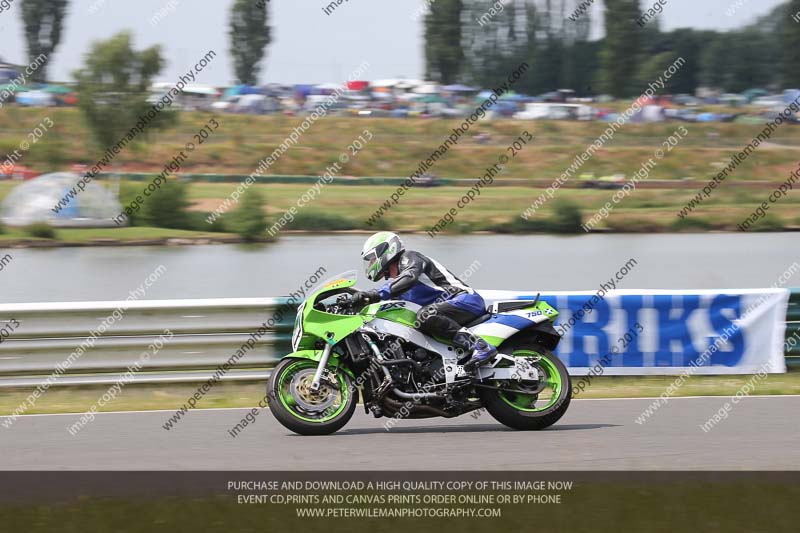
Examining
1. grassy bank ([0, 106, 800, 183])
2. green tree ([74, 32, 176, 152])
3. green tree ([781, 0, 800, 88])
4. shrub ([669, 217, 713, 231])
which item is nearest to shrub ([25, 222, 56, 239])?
grassy bank ([0, 106, 800, 183])

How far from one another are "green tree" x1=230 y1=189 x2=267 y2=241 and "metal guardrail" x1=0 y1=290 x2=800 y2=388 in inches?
860

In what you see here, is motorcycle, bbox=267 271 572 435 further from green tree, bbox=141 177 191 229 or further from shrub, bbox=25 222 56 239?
shrub, bbox=25 222 56 239

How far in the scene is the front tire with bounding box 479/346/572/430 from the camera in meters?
7.79

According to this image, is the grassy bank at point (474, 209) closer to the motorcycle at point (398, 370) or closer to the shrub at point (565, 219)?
the shrub at point (565, 219)

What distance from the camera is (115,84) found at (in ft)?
163

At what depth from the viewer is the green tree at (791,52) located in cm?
6525

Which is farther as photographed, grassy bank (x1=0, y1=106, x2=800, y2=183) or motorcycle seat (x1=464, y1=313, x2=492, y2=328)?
grassy bank (x1=0, y1=106, x2=800, y2=183)

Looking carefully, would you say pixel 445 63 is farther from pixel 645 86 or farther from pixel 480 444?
pixel 480 444

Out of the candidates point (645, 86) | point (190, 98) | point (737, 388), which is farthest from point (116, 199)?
point (645, 86)

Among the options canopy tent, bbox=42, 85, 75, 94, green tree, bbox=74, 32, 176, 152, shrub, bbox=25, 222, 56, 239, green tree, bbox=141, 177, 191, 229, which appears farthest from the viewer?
canopy tent, bbox=42, 85, 75, 94

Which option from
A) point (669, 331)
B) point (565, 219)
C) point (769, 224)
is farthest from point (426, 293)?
point (769, 224)

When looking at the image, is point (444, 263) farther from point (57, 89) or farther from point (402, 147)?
point (57, 89)

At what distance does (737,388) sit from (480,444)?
4.22 m

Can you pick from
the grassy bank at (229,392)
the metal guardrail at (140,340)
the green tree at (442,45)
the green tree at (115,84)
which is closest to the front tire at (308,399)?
the grassy bank at (229,392)
